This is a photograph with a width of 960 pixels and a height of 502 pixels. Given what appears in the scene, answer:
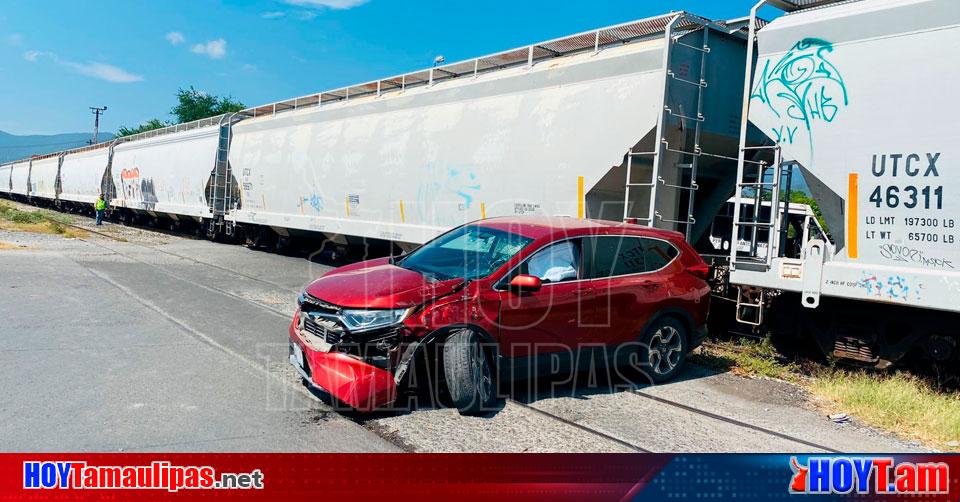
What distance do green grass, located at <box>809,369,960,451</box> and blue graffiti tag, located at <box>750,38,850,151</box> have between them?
249 centimetres

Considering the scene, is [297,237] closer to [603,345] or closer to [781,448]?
[603,345]

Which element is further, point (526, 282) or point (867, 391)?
point (867, 391)

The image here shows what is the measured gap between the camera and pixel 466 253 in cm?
664

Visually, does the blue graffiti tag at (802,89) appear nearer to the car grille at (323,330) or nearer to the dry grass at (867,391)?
the dry grass at (867,391)

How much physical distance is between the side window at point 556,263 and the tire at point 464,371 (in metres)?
0.90

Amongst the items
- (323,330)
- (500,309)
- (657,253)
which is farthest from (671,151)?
(323,330)

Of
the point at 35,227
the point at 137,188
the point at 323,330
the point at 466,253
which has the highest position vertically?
the point at 137,188

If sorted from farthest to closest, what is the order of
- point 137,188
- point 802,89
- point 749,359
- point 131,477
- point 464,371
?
point 137,188 → point 749,359 → point 802,89 → point 464,371 → point 131,477

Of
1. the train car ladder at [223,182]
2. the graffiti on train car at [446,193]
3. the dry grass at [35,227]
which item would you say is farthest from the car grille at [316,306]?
the dry grass at [35,227]

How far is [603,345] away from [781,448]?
1.81 metres

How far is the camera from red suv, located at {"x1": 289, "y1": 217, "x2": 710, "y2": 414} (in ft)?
17.9

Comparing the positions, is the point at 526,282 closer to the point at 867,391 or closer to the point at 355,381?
the point at 355,381

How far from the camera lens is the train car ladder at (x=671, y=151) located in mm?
8836

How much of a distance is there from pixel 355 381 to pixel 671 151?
5.58m
